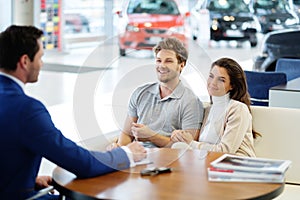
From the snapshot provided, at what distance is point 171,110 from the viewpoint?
3756 millimetres

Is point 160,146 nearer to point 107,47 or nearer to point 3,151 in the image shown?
point 3,151

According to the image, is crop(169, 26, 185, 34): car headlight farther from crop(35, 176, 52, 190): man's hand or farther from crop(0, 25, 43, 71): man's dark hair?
crop(0, 25, 43, 71): man's dark hair

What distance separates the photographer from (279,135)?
12.7ft

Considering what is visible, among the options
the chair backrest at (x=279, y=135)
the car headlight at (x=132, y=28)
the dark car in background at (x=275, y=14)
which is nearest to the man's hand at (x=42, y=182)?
the chair backrest at (x=279, y=135)

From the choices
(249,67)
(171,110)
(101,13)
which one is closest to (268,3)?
(249,67)

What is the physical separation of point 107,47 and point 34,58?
1177 cm

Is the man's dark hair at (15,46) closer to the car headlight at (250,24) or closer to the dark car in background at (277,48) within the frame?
the dark car in background at (277,48)

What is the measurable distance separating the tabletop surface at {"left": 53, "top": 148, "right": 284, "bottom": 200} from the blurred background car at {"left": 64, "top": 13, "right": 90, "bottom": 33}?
12.7 meters

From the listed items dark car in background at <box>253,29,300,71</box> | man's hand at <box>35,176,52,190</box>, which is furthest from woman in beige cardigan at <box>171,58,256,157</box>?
dark car in background at <box>253,29,300,71</box>

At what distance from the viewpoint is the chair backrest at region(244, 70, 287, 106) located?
5609mm

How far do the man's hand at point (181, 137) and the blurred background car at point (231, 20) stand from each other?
11131 millimetres

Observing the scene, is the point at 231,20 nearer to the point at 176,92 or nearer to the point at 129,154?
the point at 176,92

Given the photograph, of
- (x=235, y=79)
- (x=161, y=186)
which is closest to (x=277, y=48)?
(x=235, y=79)

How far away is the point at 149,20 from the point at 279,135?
33.4ft
